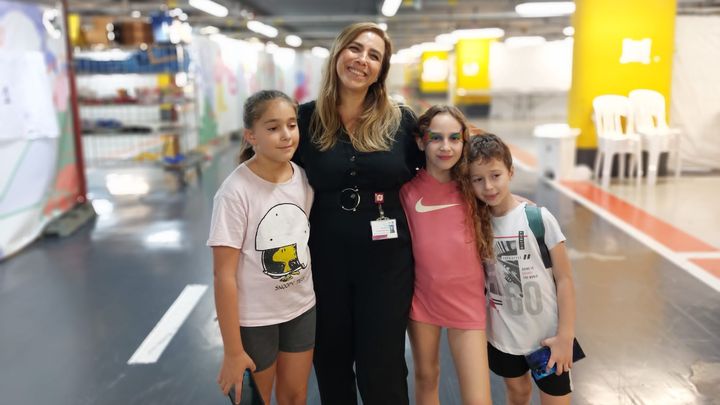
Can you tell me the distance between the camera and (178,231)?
5.62 metres

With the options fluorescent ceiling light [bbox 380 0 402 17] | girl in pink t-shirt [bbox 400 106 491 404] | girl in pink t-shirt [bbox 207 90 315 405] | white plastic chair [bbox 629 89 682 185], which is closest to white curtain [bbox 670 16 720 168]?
white plastic chair [bbox 629 89 682 185]

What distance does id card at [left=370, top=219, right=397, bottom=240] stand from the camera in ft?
5.81

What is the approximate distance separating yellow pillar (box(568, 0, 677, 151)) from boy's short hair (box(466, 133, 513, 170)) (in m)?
6.78

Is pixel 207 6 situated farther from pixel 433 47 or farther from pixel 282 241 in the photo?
pixel 433 47

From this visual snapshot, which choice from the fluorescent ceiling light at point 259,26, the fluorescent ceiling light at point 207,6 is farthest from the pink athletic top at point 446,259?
the fluorescent ceiling light at point 259,26

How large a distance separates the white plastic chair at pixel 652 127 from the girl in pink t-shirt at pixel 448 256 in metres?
6.62

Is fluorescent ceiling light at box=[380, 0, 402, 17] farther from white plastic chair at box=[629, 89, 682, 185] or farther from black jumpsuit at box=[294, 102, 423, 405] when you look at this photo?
black jumpsuit at box=[294, 102, 423, 405]

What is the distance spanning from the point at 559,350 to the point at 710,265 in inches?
130

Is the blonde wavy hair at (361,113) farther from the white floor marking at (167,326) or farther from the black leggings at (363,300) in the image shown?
the white floor marking at (167,326)

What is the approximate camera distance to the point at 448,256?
5.88 feet

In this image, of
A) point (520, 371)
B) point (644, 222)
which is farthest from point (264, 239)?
point (644, 222)

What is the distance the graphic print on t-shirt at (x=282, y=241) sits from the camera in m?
1.68

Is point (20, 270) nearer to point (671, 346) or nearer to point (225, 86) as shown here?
point (671, 346)

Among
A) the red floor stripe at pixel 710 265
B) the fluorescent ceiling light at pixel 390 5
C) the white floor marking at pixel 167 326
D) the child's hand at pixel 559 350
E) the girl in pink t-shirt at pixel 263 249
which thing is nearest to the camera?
the girl in pink t-shirt at pixel 263 249
